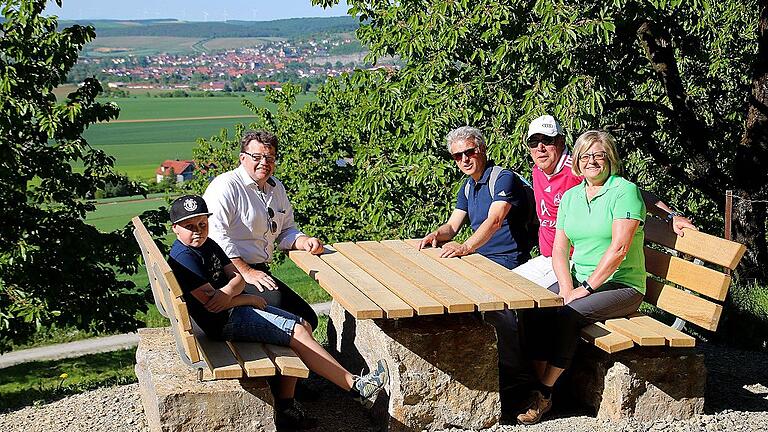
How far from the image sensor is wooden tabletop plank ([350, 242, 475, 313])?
4230 millimetres

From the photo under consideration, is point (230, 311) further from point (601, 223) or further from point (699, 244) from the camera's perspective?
point (699, 244)

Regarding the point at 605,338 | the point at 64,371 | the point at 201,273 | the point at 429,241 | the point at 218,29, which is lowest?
the point at 218,29

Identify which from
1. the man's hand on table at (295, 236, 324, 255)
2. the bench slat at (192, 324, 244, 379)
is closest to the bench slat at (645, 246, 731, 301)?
the man's hand on table at (295, 236, 324, 255)

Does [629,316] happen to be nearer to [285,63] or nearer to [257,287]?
[257,287]

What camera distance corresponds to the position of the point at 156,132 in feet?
282

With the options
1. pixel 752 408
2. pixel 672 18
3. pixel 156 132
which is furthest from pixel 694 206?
pixel 156 132

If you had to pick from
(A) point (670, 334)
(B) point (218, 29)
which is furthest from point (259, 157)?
(B) point (218, 29)

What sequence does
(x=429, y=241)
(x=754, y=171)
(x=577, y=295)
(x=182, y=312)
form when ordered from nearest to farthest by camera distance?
(x=182, y=312) < (x=577, y=295) < (x=429, y=241) < (x=754, y=171)

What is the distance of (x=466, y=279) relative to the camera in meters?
4.77

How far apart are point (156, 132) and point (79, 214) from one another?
78336 millimetres

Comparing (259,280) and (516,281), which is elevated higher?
(516,281)

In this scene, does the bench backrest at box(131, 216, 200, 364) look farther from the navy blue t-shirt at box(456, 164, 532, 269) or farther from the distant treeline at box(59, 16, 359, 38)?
the distant treeline at box(59, 16, 359, 38)

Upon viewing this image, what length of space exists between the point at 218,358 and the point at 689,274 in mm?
2605

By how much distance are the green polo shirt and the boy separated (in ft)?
4.07
